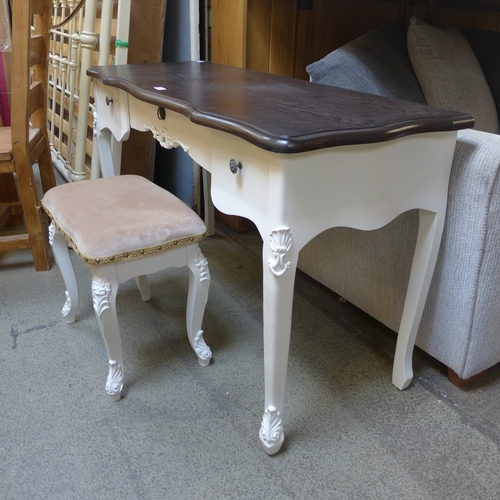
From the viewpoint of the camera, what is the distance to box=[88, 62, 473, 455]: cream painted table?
762 millimetres

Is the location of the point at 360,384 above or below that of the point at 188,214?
below

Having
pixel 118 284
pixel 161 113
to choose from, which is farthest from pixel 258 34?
pixel 118 284

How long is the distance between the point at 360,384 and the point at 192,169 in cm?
118

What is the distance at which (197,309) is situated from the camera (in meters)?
1.21

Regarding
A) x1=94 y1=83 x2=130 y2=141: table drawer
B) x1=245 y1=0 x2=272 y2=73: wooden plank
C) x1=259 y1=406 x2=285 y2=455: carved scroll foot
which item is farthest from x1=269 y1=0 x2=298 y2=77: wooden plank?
x1=259 y1=406 x2=285 y2=455: carved scroll foot

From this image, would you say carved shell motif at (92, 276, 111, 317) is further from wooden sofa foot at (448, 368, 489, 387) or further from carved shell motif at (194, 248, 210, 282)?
wooden sofa foot at (448, 368, 489, 387)

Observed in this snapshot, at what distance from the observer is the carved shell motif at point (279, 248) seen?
2.56ft

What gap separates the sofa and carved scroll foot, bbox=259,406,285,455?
1.56 feet

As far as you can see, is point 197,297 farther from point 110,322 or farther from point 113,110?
point 113,110

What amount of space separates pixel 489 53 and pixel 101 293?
1702 mm

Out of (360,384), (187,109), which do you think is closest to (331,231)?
(360,384)

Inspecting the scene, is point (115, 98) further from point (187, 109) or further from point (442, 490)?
point (442, 490)

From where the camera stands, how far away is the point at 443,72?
5.12 feet

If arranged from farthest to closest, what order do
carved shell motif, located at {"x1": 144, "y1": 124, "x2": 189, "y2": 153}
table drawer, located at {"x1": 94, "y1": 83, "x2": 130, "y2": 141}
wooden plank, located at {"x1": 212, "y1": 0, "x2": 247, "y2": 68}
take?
wooden plank, located at {"x1": 212, "y1": 0, "x2": 247, "y2": 68}
table drawer, located at {"x1": 94, "y1": 83, "x2": 130, "y2": 141}
carved shell motif, located at {"x1": 144, "y1": 124, "x2": 189, "y2": 153}
